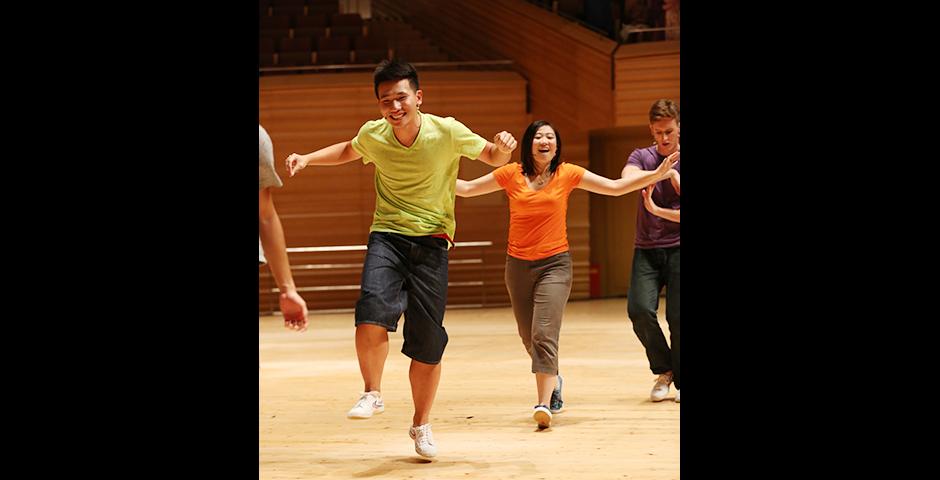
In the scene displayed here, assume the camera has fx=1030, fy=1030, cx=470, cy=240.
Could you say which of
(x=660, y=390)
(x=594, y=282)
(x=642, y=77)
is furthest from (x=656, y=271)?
(x=594, y=282)

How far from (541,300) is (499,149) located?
106cm

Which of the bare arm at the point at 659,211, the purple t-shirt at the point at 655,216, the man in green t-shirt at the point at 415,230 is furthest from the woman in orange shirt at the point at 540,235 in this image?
the man in green t-shirt at the point at 415,230

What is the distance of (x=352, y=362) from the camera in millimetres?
7066

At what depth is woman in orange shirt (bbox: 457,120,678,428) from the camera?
178 inches

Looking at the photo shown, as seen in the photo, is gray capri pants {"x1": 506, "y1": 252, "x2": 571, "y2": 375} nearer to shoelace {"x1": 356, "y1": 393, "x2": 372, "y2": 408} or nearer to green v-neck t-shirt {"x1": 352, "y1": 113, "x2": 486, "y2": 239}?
green v-neck t-shirt {"x1": 352, "y1": 113, "x2": 486, "y2": 239}

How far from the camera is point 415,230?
384cm

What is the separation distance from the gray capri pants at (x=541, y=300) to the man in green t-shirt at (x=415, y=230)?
75cm

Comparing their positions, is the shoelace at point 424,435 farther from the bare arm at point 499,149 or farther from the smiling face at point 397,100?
the smiling face at point 397,100

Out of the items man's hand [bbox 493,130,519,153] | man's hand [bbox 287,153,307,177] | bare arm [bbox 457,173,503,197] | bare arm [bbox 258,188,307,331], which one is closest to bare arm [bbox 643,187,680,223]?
bare arm [bbox 457,173,503,197]

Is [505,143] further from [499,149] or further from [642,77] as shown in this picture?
[642,77]

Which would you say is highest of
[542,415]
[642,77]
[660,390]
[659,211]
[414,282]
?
[642,77]

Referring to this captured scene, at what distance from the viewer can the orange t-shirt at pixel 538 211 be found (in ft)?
15.2
